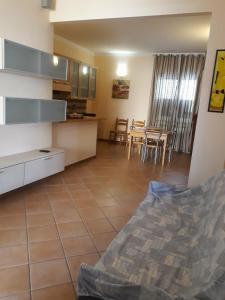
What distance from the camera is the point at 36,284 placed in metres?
1.65

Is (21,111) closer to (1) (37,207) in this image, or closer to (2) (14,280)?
(1) (37,207)

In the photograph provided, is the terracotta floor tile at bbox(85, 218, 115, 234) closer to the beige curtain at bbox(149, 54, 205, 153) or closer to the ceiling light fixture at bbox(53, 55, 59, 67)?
the ceiling light fixture at bbox(53, 55, 59, 67)

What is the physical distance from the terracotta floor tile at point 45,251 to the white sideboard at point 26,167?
91cm

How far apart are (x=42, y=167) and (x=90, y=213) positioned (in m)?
1.00

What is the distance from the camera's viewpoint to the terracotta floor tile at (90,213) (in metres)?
2.64

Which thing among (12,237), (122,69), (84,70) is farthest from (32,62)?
(122,69)

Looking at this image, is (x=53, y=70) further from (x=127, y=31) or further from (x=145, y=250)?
(x=145, y=250)

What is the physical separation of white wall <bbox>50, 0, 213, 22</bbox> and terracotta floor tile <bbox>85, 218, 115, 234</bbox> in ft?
8.36

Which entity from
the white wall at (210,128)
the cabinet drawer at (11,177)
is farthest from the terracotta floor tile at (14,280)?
the white wall at (210,128)

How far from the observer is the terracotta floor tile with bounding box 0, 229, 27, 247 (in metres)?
2.08

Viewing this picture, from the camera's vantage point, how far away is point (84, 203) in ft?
9.82

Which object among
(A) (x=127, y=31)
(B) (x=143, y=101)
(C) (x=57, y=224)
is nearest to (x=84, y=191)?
(C) (x=57, y=224)

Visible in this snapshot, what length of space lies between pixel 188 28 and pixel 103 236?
3.81 metres

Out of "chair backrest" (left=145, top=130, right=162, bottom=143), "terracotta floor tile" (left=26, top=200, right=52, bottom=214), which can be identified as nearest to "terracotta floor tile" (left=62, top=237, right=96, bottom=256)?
"terracotta floor tile" (left=26, top=200, right=52, bottom=214)
